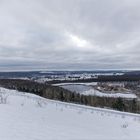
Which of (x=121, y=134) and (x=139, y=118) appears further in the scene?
(x=139, y=118)

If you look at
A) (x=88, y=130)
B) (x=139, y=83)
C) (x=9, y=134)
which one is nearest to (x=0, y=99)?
(x=88, y=130)

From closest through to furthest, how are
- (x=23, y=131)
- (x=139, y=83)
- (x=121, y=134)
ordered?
(x=23, y=131)
(x=121, y=134)
(x=139, y=83)

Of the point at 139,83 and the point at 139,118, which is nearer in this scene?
the point at 139,118

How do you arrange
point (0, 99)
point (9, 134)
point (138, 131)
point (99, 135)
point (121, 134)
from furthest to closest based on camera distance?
point (0, 99) → point (138, 131) → point (121, 134) → point (99, 135) → point (9, 134)

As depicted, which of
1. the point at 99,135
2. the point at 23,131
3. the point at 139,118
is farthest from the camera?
the point at 139,118

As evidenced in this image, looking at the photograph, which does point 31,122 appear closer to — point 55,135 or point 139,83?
point 55,135

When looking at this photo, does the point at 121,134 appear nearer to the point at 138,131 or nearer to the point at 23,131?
the point at 138,131

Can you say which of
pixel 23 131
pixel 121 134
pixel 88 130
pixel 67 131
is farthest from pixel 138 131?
pixel 23 131

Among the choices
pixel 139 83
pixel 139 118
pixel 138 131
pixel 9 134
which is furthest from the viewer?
pixel 139 83
